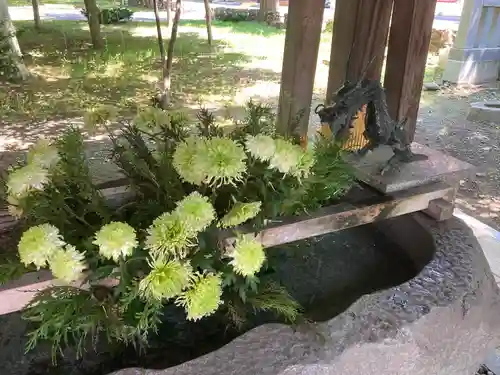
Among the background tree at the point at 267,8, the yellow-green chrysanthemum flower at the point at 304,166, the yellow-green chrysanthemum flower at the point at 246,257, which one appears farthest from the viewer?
the background tree at the point at 267,8

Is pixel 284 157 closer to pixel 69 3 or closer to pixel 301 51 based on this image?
pixel 301 51

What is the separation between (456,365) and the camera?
1654mm

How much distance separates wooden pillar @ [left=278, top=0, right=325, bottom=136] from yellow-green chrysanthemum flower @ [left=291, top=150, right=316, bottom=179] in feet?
4.14

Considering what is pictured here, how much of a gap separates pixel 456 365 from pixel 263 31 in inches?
467

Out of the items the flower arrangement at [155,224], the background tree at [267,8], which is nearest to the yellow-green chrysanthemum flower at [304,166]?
the flower arrangement at [155,224]

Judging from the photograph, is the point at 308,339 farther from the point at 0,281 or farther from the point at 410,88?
the point at 410,88

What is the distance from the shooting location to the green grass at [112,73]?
6.24 metres

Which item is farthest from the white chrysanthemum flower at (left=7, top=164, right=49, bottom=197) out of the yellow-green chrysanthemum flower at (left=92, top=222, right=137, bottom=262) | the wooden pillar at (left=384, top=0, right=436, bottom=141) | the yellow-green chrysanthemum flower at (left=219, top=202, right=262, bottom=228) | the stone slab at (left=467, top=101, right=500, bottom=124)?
the stone slab at (left=467, top=101, right=500, bottom=124)

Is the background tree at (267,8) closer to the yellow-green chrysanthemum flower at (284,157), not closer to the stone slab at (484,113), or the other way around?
the stone slab at (484,113)

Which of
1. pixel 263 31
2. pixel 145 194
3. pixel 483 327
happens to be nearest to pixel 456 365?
pixel 483 327

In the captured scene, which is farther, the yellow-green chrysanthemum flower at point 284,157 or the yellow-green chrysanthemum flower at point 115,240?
the yellow-green chrysanthemum flower at point 284,157

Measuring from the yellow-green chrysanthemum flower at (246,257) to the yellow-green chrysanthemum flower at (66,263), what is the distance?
373 mm

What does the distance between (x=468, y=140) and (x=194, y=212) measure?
5.03 m

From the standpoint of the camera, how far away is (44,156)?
132 cm
